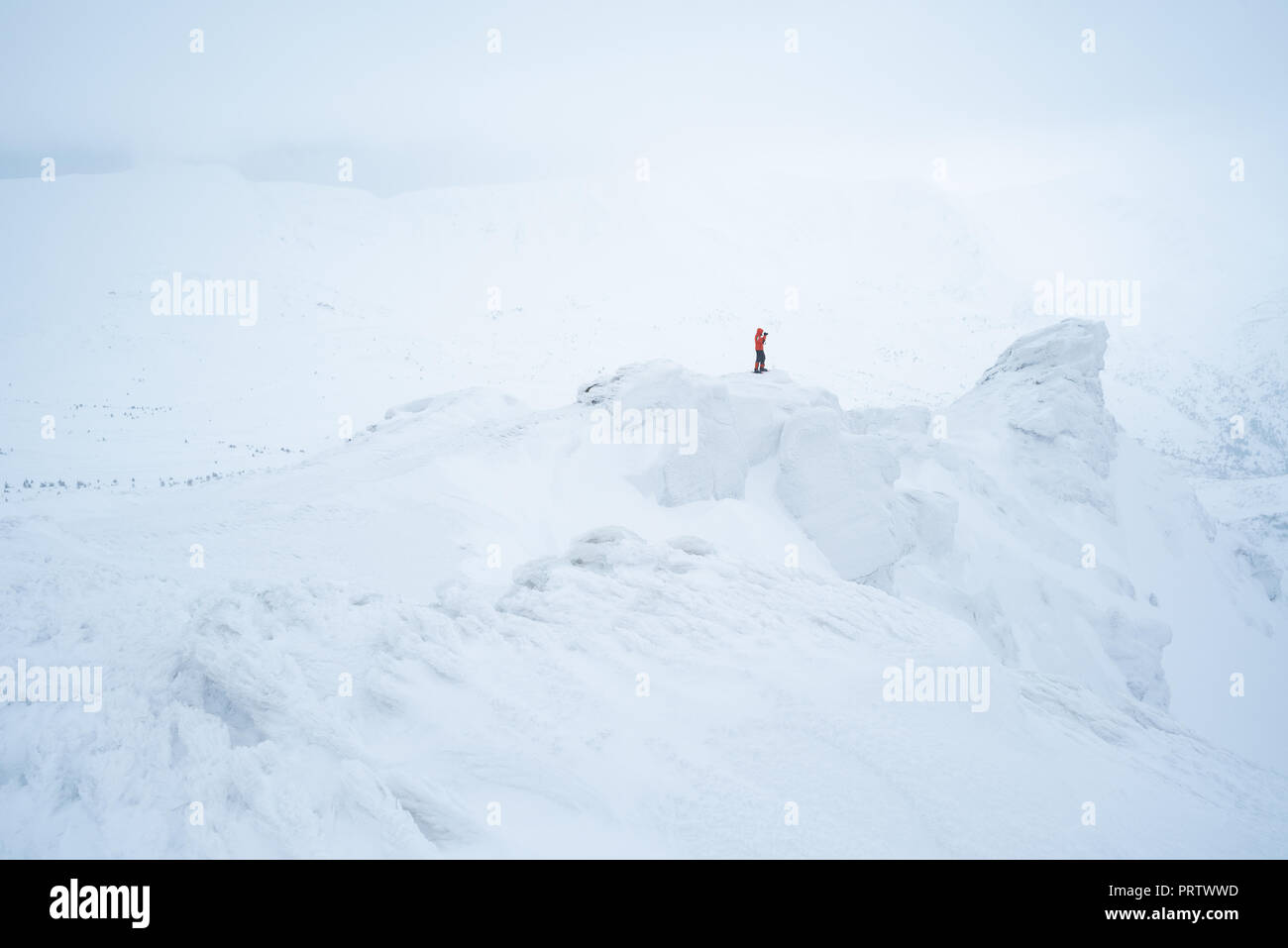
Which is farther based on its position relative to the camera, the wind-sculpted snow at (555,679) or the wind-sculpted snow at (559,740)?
the wind-sculpted snow at (555,679)

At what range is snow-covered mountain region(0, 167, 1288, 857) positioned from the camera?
200 inches

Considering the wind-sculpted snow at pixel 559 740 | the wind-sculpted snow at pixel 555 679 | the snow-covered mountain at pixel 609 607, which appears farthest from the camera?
the snow-covered mountain at pixel 609 607

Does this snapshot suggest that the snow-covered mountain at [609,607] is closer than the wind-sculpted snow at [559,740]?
No

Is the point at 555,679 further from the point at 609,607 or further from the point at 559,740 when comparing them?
the point at 609,607

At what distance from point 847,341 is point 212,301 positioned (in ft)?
134

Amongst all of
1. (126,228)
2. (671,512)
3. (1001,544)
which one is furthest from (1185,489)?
(126,228)

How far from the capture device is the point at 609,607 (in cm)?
771

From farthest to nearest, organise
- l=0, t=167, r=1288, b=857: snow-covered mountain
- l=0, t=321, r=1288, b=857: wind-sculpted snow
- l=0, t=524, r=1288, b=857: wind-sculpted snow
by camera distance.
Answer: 1. l=0, t=167, r=1288, b=857: snow-covered mountain
2. l=0, t=321, r=1288, b=857: wind-sculpted snow
3. l=0, t=524, r=1288, b=857: wind-sculpted snow

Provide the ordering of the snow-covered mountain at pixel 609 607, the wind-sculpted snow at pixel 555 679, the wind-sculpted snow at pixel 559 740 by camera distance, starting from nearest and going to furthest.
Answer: the wind-sculpted snow at pixel 559 740
the wind-sculpted snow at pixel 555 679
the snow-covered mountain at pixel 609 607

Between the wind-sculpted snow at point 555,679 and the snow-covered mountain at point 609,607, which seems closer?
the wind-sculpted snow at point 555,679

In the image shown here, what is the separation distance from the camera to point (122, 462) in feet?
55.0

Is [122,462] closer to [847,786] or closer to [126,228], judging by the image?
[847,786]

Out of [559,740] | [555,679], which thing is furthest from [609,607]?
[559,740]

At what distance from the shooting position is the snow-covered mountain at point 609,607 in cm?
508
